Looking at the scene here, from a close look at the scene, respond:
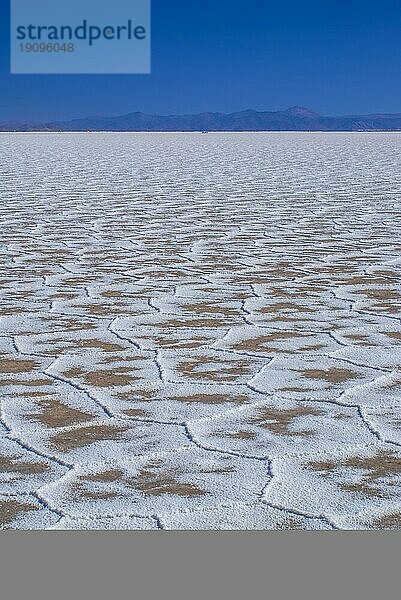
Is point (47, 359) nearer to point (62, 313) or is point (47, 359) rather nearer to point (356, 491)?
point (62, 313)

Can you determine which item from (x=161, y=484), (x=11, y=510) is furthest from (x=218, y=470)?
(x=11, y=510)

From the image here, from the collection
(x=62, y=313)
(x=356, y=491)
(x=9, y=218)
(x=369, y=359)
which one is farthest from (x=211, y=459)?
(x=9, y=218)

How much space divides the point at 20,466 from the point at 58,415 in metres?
0.33

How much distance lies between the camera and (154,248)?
5.46 m

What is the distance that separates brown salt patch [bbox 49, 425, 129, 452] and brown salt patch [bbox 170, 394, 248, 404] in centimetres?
26

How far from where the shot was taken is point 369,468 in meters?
2.20

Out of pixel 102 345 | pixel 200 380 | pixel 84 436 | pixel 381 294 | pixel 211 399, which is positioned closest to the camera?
pixel 84 436

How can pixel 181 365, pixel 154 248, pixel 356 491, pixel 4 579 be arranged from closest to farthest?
1. pixel 4 579
2. pixel 356 491
3. pixel 181 365
4. pixel 154 248

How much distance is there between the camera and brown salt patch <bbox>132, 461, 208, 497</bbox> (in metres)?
2.08

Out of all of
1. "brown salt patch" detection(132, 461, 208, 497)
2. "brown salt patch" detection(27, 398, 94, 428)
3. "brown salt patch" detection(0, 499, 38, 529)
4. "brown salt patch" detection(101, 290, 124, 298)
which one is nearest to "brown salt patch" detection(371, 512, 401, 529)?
"brown salt patch" detection(132, 461, 208, 497)

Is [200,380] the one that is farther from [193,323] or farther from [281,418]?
[193,323]

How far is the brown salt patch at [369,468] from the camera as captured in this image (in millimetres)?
2090

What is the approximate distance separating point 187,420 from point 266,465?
34 centimetres

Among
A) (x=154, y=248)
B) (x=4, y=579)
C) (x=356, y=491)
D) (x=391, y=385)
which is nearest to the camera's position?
(x=4, y=579)
